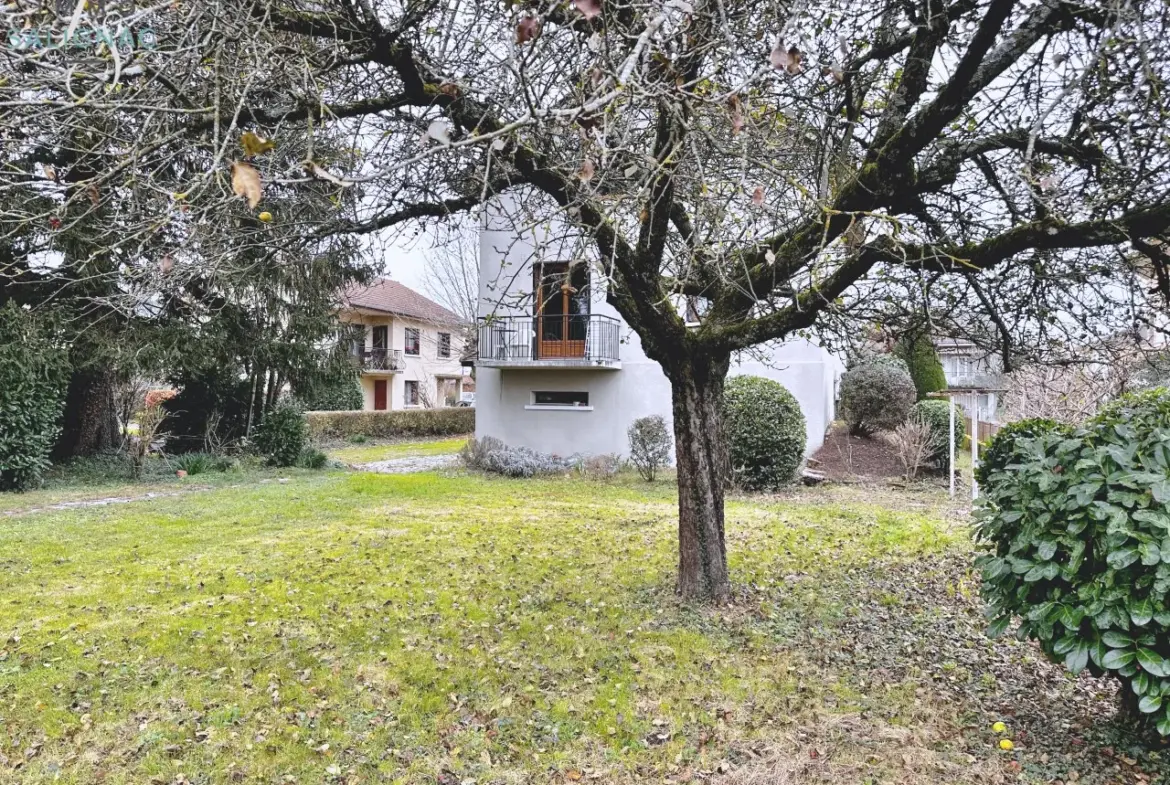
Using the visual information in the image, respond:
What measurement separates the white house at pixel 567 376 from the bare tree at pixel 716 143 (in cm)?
852

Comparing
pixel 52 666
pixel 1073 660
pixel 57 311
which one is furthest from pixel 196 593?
pixel 57 311

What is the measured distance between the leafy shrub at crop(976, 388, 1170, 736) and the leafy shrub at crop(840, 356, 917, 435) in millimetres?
12801

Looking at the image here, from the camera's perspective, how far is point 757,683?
3.74m

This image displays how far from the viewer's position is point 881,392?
1551cm

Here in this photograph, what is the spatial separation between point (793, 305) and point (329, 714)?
12.0 ft

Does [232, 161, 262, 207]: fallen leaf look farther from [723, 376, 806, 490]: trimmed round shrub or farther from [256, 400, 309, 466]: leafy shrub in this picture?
[256, 400, 309, 466]: leafy shrub

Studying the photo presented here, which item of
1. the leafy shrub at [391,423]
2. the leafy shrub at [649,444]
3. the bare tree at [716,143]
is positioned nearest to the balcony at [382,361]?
the leafy shrub at [391,423]

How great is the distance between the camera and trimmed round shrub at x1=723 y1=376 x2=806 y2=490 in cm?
1077

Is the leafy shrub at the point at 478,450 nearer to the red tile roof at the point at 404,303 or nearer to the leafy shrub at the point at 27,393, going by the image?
the leafy shrub at the point at 27,393

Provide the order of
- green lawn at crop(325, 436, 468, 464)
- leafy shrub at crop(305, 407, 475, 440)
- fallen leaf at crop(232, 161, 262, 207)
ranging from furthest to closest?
1. leafy shrub at crop(305, 407, 475, 440)
2. green lawn at crop(325, 436, 468, 464)
3. fallen leaf at crop(232, 161, 262, 207)

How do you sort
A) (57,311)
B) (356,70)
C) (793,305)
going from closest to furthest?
1. (793,305)
2. (356,70)
3. (57,311)

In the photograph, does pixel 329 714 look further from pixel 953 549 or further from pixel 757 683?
pixel 953 549

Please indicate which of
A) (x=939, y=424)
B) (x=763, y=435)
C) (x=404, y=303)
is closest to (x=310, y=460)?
(x=763, y=435)

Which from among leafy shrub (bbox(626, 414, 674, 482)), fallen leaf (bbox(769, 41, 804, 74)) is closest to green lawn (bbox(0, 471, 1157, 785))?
fallen leaf (bbox(769, 41, 804, 74))
